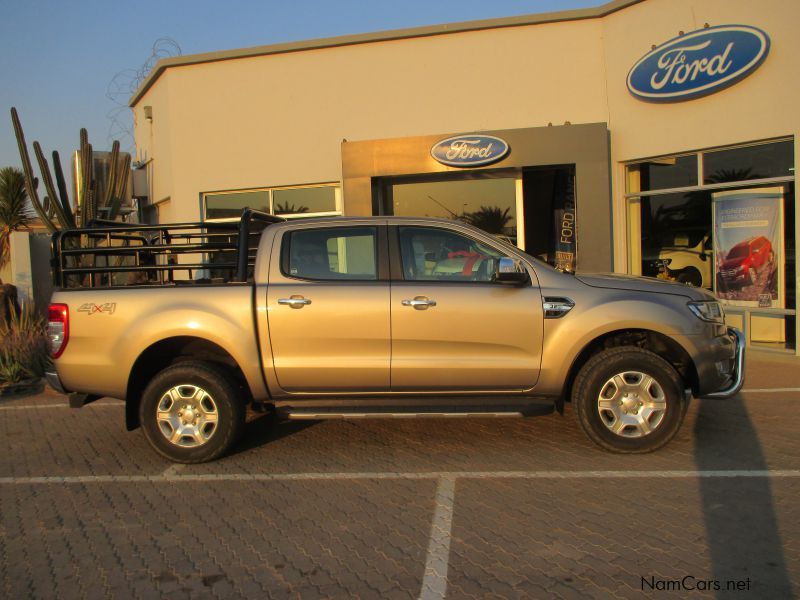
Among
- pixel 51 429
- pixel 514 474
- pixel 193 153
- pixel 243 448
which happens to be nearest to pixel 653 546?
pixel 514 474

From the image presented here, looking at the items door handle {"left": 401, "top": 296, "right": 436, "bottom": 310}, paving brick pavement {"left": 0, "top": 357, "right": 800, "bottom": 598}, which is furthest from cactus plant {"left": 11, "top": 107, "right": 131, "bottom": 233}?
door handle {"left": 401, "top": 296, "right": 436, "bottom": 310}

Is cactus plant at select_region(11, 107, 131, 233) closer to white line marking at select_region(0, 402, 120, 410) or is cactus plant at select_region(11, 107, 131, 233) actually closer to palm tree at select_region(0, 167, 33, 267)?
palm tree at select_region(0, 167, 33, 267)

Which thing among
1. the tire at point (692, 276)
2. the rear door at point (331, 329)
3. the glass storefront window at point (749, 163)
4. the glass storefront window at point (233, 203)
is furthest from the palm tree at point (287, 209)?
the rear door at point (331, 329)

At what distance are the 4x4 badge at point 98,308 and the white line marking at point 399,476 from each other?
4.23 ft

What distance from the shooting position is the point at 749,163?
9852mm

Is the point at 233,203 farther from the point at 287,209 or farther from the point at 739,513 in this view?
the point at 739,513

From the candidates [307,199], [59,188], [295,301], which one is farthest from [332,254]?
[59,188]

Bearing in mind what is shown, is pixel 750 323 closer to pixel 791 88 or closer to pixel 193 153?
pixel 791 88

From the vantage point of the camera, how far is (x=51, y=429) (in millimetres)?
6855

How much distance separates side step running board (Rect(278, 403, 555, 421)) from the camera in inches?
206

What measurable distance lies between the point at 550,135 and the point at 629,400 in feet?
22.9

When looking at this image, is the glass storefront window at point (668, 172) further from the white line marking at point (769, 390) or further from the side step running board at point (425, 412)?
the side step running board at point (425, 412)

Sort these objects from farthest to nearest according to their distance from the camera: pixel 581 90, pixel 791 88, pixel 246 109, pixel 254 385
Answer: pixel 246 109, pixel 581 90, pixel 791 88, pixel 254 385

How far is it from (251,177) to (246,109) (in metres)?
1.29
